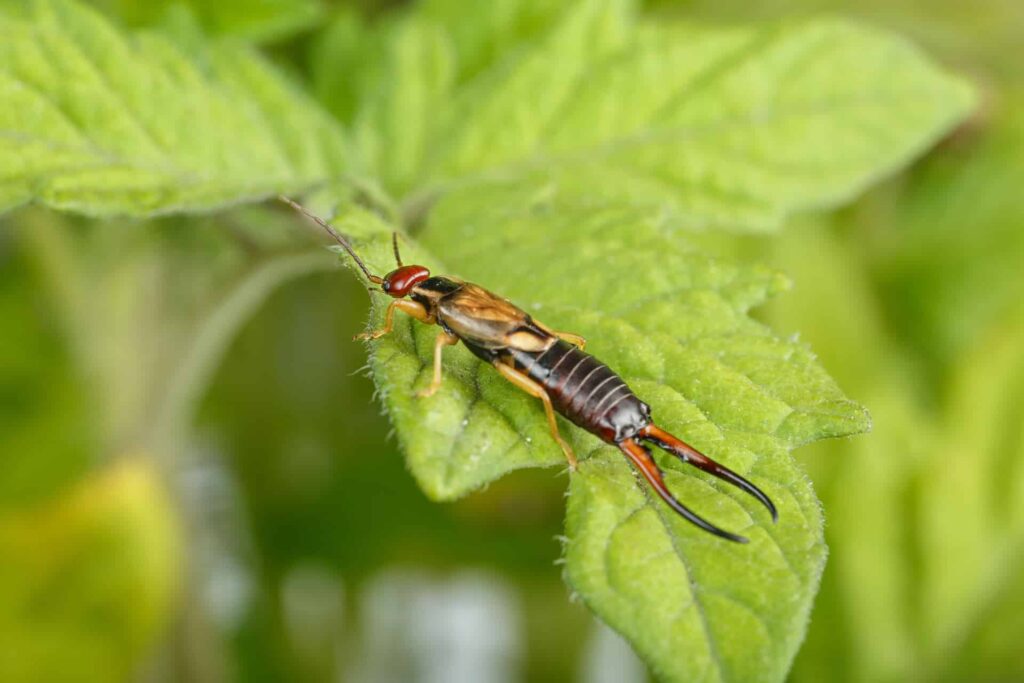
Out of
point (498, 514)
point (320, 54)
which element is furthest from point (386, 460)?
point (320, 54)

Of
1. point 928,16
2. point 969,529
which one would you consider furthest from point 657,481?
point 928,16

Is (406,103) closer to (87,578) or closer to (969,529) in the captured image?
(87,578)

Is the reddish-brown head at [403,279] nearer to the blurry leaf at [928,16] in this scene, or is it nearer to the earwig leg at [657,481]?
the earwig leg at [657,481]

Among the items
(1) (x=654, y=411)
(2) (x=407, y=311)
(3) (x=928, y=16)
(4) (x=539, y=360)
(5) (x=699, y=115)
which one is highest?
(3) (x=928, y=16)

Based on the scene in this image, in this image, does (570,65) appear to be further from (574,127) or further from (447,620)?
(447,620)

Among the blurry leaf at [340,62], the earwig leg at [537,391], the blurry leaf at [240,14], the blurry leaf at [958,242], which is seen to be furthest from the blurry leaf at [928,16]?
the earwig leg at [537,391]

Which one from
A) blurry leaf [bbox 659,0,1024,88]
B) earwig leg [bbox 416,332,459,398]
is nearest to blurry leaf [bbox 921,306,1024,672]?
blurry leaf [bbox 659,0,1024,88]

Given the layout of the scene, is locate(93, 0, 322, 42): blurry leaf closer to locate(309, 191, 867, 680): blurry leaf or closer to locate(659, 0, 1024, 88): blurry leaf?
locate(309, 191, 867, 680): blurry leaf
